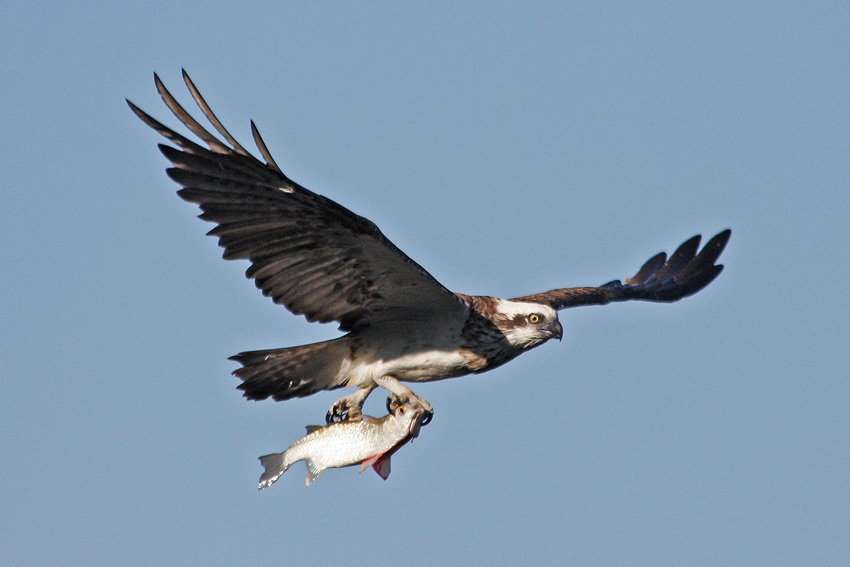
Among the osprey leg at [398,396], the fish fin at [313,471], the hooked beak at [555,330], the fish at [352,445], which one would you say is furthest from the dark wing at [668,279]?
the fish fin at [313,471]

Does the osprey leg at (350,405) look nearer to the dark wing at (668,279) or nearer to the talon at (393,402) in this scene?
the talon at (393,402)

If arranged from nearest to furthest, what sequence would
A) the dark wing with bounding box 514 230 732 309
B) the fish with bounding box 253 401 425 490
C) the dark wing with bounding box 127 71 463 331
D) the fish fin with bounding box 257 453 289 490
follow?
the dark wing with bounding box 127 71 463 331, the fish with bounding box 253 401 425 490, the fish fin with bounding box 257 453 289 490, the dark wing with bounding box 514 230 732 309

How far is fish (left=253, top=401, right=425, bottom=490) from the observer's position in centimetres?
869

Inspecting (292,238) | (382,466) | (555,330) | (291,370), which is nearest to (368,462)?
(382,466)

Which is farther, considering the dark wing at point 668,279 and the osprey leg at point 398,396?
the dark wing at point 668,279

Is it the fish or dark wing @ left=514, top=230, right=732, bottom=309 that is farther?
dark wing @ left=514, top=230, right=732, bottom=309

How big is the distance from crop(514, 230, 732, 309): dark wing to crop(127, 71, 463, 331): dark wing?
97.7 inches

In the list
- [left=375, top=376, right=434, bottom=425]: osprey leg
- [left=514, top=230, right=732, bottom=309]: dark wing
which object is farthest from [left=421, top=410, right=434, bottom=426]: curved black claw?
[left=514, top=230, right=732, bottom=309]: dark wing

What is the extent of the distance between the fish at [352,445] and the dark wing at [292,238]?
1157mm

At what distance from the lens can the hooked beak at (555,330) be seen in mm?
10031

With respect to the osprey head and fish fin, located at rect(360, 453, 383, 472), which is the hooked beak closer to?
the osprey head

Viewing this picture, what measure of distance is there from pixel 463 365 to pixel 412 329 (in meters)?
0.53

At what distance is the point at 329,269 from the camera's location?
30.9 ft

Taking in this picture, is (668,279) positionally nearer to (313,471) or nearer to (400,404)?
(400,404)
